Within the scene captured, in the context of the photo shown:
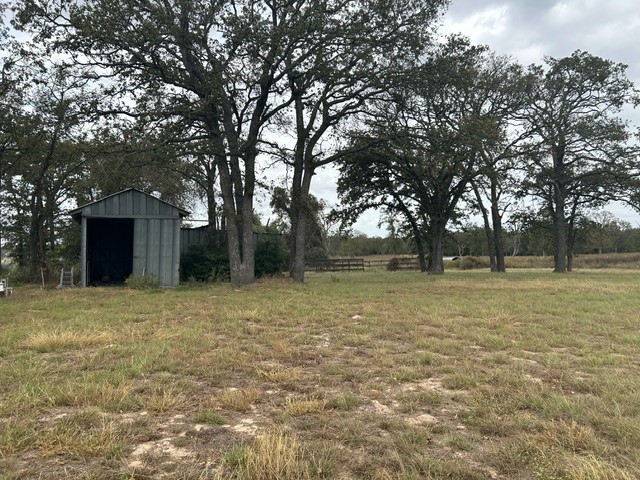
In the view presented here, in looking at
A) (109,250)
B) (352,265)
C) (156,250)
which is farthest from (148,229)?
(352,265)

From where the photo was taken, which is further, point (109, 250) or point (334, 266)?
point (334, 266)

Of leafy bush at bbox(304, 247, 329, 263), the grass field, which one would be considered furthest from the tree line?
leafy bush at bbox(304, 247, 329, 263)

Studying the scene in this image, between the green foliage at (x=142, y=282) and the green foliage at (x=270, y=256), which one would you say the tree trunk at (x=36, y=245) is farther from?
the green foliage at (x=270, y=256)

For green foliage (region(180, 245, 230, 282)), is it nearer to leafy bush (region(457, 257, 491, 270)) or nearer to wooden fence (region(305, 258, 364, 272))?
wooden fence (region(305, 258, 364, 272))

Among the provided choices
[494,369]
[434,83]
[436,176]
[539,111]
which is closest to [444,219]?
[436,176]

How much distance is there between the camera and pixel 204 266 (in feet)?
65.1

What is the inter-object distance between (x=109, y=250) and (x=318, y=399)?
2023 cm

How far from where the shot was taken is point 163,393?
164 inches

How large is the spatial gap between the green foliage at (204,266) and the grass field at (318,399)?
438 inches

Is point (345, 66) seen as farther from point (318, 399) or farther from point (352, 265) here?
point (352, 265)

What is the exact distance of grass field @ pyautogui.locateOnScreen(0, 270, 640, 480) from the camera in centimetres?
286

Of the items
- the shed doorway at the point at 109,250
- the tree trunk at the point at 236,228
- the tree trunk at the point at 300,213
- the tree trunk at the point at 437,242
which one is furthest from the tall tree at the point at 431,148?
the shed doorway at the point at 109,250

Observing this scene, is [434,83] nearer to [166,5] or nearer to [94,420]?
[166,5]

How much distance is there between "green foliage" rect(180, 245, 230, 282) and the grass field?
438 inches
